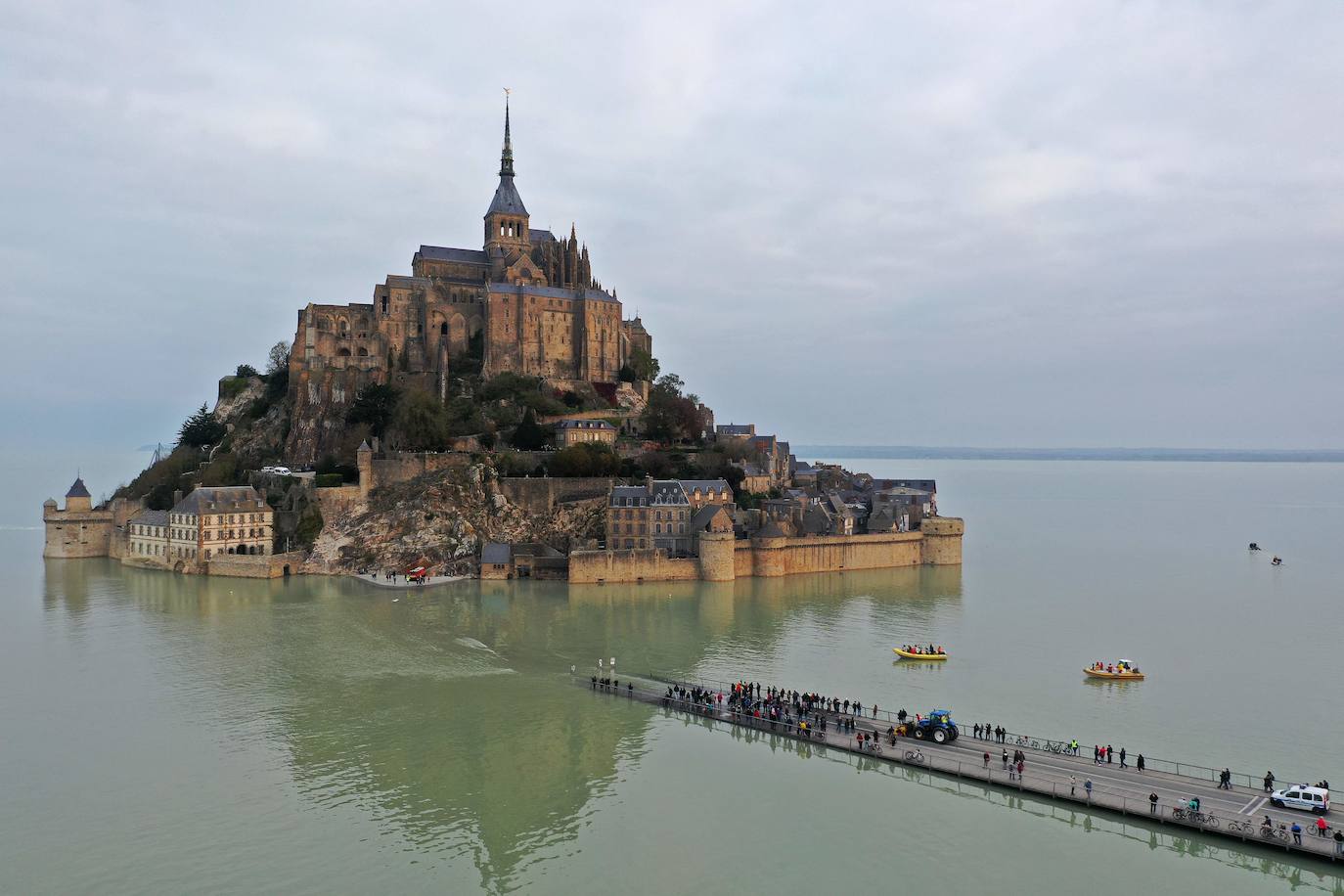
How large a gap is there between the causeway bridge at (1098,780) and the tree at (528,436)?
36.6m

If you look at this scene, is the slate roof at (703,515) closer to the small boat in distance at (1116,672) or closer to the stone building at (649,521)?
the stone building at (649,521)

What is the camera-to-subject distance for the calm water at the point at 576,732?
20516 mm

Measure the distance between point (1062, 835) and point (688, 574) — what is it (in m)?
32.6

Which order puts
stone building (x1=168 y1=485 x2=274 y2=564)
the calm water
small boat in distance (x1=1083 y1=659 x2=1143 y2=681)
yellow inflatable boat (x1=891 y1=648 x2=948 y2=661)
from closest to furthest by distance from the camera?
1. the calm water
2. small boat in distance (x1=1083 y1=659 x2=1143 y2=681)
3. yellow inflatable boat (x1=891 y1=648 x2=948 y2=661)
4. stone building (x1=168 y1=485 x2=274 y2=564)

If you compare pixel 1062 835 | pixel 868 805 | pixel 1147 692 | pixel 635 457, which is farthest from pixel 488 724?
pixel 635 457

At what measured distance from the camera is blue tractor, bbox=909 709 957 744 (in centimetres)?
2697

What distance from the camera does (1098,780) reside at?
2408 centimetres

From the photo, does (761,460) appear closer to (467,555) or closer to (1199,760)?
(467,555)

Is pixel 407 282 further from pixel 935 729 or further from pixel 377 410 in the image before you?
pixel 935 729

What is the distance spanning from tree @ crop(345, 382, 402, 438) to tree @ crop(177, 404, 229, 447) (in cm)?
1359

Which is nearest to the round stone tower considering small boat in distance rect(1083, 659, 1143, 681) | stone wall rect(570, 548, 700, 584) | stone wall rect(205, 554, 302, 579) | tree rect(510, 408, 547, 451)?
stone wall rect(570, 548, 700, 584)

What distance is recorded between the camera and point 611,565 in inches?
2073

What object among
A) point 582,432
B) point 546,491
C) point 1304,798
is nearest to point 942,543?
point 582,432

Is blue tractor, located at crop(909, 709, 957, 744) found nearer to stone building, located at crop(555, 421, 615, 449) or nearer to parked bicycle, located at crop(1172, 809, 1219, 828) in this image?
parked bicycle, located at crop(1172, 809, 1219, 828)
